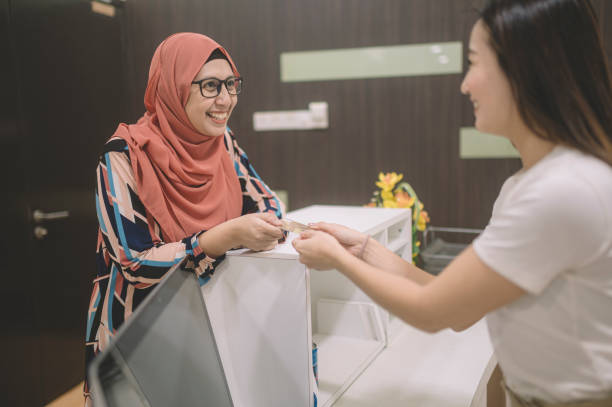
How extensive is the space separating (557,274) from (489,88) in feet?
0.97

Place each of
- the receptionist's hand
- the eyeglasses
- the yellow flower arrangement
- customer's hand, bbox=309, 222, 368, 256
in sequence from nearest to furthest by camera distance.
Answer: the receptionist's hand < customer's hand, bbox=309, 222, 368, 256 < the eyeglasses < the yellow flower arrangement

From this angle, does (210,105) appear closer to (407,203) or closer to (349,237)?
(349,237)

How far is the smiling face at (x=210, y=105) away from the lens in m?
1.25

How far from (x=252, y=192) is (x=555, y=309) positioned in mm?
908

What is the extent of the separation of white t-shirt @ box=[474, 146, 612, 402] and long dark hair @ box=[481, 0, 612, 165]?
4 cm

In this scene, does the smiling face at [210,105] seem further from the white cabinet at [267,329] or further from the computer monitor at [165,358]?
the computer monitor at [165,358]

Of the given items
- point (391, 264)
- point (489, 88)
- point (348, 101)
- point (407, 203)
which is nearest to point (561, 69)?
point (489, 88)

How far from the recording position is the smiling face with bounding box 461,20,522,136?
769 millimetres

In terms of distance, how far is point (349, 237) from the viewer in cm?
110

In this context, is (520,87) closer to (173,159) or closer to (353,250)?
(353,250)

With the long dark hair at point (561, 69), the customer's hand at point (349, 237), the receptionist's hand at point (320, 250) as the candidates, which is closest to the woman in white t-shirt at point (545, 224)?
the long dark hair at point (561, 69)

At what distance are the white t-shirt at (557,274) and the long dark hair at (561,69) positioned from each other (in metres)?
0.04

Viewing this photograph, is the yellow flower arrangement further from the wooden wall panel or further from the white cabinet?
the white cabinet

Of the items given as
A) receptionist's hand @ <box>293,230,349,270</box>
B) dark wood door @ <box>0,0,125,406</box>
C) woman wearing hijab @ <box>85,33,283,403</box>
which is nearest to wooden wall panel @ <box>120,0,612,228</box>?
dark wood door @ <box>0,0,125,406</box>
